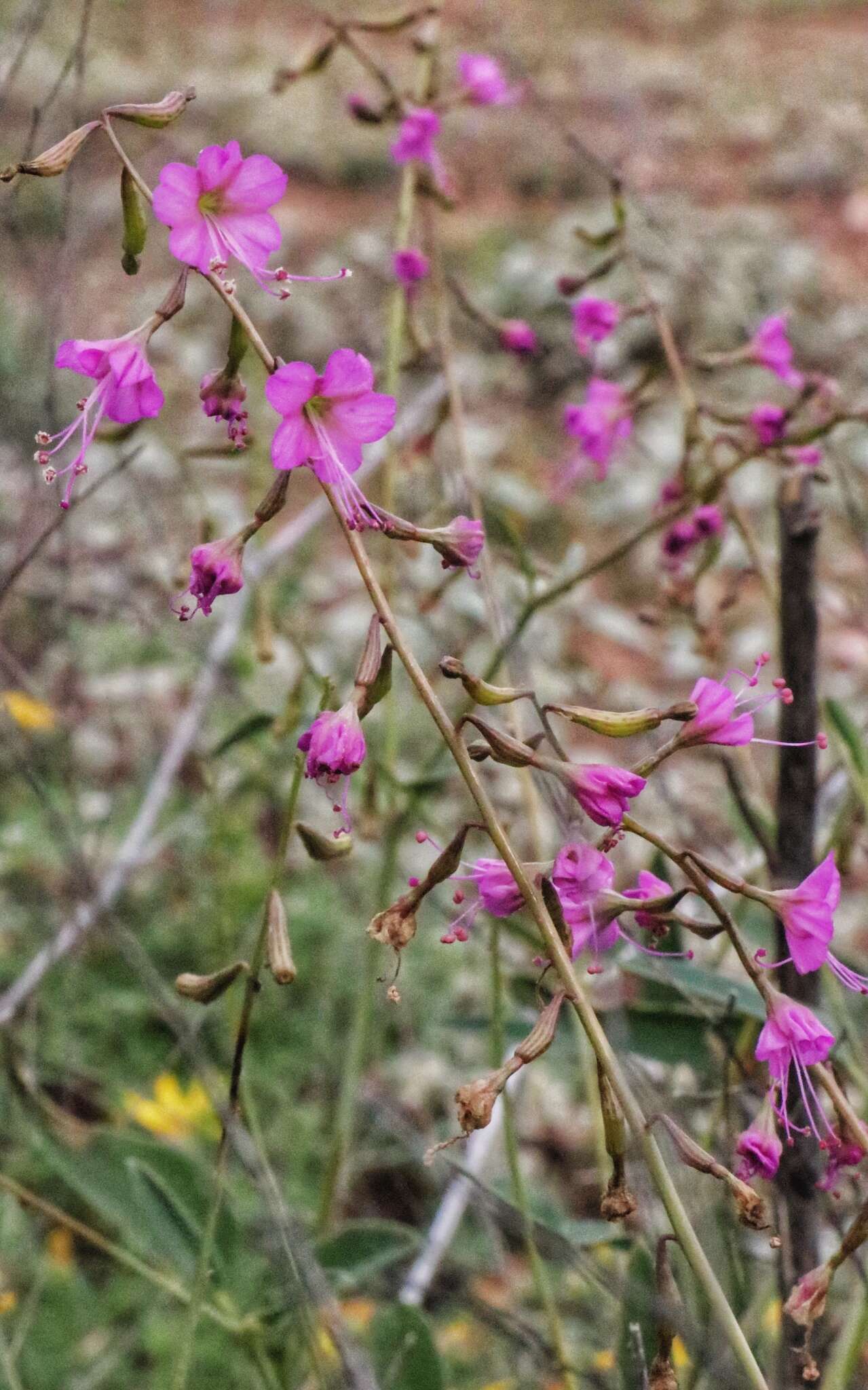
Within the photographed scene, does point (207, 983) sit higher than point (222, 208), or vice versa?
point (222, 208)

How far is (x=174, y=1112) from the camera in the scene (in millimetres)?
1568

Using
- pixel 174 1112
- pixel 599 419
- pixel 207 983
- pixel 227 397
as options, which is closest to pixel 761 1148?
pixel 207 983

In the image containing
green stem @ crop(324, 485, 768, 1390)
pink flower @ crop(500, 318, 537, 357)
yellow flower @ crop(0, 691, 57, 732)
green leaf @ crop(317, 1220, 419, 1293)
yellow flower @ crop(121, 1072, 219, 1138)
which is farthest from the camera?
yellow flower @ crop(0, 691, 57, 732)

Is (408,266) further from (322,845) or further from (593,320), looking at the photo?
(322,845)

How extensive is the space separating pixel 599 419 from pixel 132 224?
56 cm

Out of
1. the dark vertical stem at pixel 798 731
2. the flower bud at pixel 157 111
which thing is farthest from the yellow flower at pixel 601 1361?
the flower bud at pixel 157 111

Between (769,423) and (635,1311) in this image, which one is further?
(769,423)

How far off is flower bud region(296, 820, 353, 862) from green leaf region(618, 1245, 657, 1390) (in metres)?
0.29

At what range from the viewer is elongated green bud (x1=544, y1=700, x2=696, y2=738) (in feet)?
1.95

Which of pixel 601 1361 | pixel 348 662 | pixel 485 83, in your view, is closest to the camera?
pixel 485 83

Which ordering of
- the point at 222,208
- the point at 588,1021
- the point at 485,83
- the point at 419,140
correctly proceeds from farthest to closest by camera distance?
the point at 485,83 < the point at 419,140 < the point at 222,208 < the point at 588,1021

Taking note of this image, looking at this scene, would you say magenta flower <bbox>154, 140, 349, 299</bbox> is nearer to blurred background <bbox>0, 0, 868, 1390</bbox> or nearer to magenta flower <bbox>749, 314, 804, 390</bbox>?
blurred background <bbox>0, 0, 868, 1390</bbox>

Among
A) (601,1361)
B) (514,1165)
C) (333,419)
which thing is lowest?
(601,1361)

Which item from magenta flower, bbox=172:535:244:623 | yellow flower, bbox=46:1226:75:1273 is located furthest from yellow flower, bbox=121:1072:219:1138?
magenta flower, bbox=172:535:244:623
